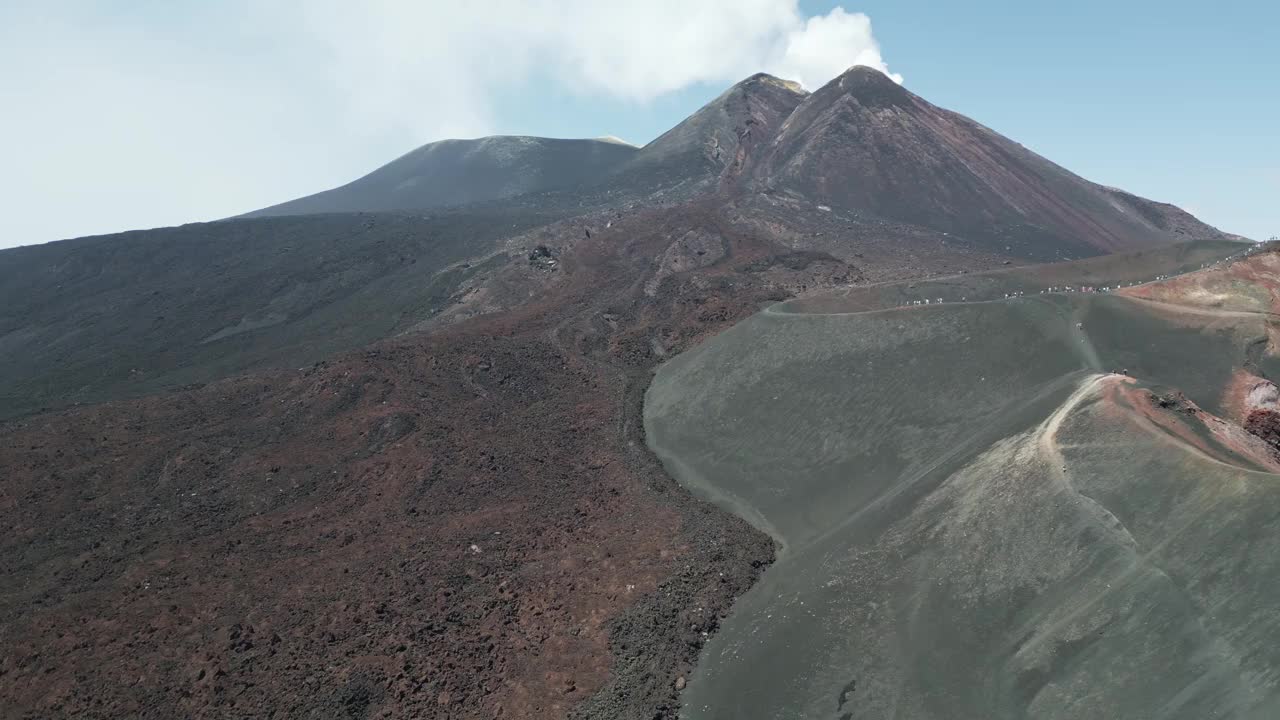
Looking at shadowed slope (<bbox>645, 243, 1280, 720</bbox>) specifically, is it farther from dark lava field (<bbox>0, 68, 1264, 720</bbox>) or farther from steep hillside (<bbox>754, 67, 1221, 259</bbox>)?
steep hillside (<bbox>754, 67, 1221, 259</bbox>)

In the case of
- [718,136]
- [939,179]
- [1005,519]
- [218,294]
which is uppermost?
[718,136]

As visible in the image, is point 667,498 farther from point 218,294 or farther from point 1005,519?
point 218,294

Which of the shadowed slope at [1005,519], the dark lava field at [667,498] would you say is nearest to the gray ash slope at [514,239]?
the dark lava field at [667,498]

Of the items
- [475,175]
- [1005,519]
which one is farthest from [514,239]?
[475,175]

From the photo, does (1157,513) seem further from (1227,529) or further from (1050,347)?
(1050,347)

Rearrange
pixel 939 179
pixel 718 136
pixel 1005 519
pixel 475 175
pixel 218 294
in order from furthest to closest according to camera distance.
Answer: pixel 475 175 < pixel 718 136 < pixel 939 179 < pixel 218 294 < pixel 1005 519

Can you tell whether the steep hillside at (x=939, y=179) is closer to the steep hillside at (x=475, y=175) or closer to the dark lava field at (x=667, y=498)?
→ the dark lava field at (x=667, y=498)
